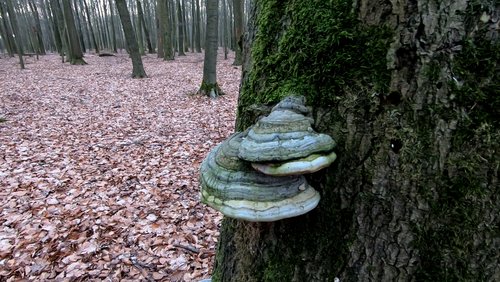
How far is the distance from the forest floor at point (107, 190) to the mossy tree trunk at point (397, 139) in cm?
265

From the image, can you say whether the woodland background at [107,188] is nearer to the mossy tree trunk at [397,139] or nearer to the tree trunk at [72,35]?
the mossy tree trunk at [397,139]

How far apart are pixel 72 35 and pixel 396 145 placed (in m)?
24.9

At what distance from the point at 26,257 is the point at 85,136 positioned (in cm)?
451

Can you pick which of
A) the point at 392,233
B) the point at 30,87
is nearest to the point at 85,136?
the point at 392,233

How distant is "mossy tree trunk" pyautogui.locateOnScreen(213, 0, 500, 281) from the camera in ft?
3.30

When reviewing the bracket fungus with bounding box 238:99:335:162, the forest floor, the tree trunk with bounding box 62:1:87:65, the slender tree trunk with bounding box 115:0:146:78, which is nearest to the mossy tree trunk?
the bracket fungus with bounding box 238:99:335:162

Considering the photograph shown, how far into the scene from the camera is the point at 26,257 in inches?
147

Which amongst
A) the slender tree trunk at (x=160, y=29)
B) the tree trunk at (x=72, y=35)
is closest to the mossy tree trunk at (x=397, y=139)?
the slender tree trunk at (x=160, y=29)

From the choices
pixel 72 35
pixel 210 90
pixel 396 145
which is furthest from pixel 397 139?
pixel 72 35

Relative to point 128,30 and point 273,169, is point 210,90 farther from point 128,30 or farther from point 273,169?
point 273,169

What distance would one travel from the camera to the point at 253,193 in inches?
46.3

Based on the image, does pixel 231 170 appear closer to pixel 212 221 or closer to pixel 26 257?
pixel 212 221

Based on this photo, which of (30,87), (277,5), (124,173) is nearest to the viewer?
(277,5)

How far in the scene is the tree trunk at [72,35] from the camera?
20958mm
